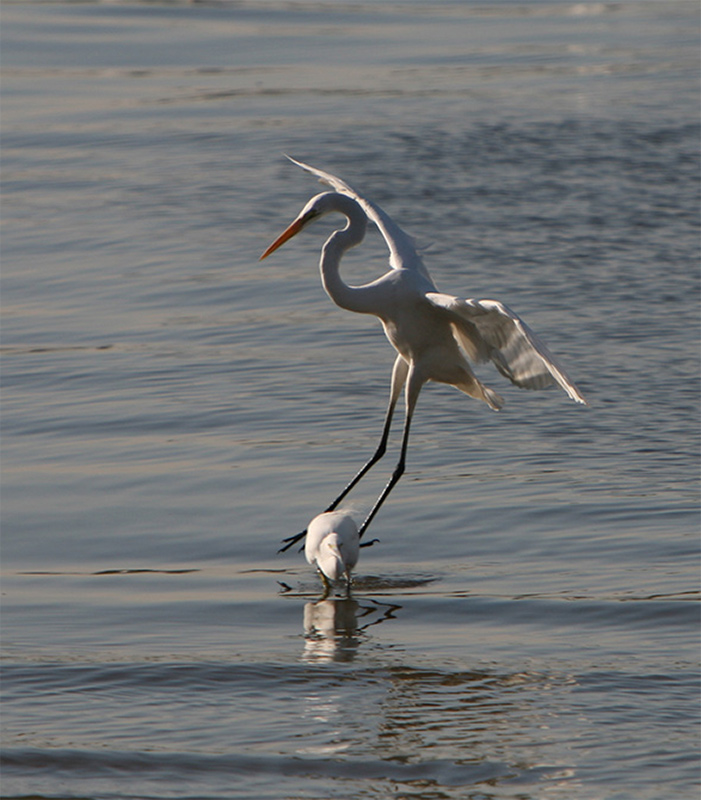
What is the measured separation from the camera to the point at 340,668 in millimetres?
5730

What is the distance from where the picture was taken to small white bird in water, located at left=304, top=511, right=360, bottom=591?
6.40 meters

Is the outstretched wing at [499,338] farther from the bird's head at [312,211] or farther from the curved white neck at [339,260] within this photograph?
the bird's head at [312,211]

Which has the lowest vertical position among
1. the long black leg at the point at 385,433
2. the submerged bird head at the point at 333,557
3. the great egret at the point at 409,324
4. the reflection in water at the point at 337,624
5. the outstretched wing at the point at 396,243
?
the reflection in water at the point at 337,624

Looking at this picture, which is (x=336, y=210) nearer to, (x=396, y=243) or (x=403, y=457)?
(x=396, y=243)

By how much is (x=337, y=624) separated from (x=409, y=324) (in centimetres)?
181

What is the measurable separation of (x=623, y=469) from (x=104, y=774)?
3.51 meters

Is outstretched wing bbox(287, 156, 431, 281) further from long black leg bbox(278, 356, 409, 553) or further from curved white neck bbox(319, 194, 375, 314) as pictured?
long black leg bbox(278, 356, 409, 553)

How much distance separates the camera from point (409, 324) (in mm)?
7488

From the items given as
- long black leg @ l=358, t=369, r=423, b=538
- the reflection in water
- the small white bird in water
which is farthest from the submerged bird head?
long black leg @ l=358, t=369, r=423, b=538

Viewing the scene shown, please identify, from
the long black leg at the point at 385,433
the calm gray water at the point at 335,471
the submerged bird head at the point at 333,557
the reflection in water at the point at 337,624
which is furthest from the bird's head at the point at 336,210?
the reflection in water at the point at 337,624

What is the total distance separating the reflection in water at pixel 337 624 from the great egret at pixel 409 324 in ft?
1.73

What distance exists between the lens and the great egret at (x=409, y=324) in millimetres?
6938

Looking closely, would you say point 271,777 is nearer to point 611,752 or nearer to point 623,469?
point 611,752

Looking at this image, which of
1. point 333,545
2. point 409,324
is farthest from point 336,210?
point 333,545
